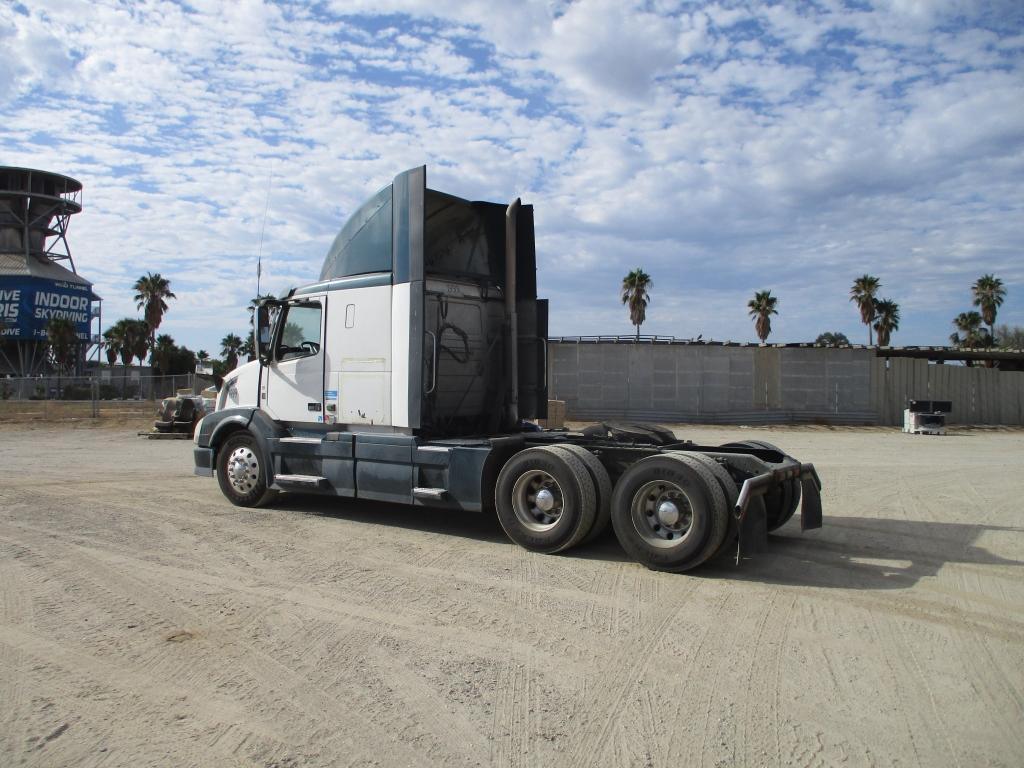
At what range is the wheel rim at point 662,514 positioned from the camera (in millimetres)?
6555

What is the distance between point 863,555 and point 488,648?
4.36 metres

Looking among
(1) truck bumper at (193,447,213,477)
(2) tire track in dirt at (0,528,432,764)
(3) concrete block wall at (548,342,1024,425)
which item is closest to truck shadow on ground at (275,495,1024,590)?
(1) truck bumper at (193,447,213,477)

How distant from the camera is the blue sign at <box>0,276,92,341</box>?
62281 mm

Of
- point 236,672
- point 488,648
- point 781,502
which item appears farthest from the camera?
point 781,502

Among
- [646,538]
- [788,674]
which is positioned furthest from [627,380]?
[788,674]

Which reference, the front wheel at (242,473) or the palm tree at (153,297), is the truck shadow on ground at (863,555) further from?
the palm tree at (153,297)

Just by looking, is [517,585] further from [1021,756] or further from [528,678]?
[1021,756]

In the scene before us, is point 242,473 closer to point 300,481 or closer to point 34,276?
point 300,481

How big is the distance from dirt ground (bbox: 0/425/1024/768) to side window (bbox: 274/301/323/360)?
87.7 inches

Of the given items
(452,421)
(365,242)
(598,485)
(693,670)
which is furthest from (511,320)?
(693,670)

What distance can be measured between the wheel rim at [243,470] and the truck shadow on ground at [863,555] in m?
5.87

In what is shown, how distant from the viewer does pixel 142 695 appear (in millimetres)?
3973

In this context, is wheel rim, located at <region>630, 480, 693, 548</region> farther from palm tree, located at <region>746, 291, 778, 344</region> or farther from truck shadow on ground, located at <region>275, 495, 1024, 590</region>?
palm tree, located at <region>746, 291, 778, 344</region>

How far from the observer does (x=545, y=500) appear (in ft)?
24.1
